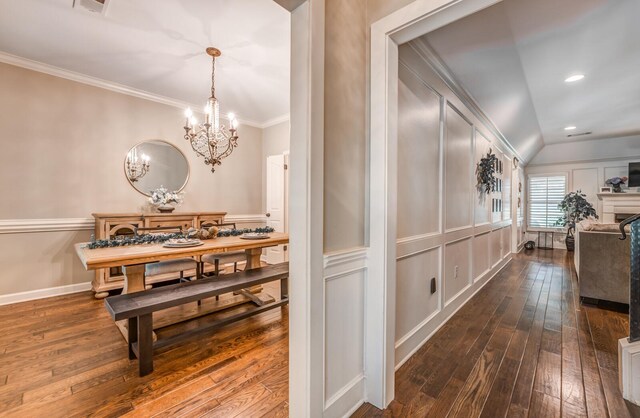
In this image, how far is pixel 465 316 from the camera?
2703 millimetres

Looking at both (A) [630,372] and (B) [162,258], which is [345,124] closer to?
(B) [162,258]

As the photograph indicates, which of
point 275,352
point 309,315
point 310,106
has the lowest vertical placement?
point 275,352

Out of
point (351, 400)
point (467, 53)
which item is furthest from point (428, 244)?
point (467, 53)

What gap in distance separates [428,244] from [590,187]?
24.0 ft

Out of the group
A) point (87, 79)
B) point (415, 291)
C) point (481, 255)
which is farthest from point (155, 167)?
point (481, 255)

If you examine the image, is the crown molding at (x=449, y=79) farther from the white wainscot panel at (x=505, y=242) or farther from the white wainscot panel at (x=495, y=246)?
the white wainscot panel at (x=505, y=242)

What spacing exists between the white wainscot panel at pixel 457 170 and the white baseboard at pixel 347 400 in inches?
68.2

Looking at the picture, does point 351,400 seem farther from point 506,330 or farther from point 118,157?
point 118,157

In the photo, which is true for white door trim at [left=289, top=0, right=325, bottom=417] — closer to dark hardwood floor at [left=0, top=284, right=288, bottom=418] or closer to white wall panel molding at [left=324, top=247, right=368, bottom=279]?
white wall panel molding at [left=324, top=247, right=368, bottom=279]

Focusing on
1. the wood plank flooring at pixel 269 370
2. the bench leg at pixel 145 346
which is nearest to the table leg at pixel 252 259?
the wood plank flooring at pixel 269 370

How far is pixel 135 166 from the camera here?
387cm

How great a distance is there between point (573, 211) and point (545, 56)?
5894 millimetres

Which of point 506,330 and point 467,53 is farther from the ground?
point 467,53

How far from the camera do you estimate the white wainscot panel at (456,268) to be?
263 centimetres
